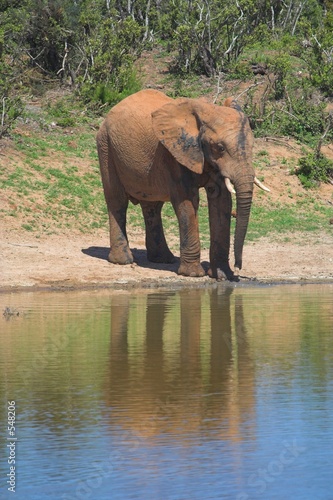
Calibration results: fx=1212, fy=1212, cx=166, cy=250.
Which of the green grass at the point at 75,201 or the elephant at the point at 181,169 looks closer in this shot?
the elephant at the point at 181,169

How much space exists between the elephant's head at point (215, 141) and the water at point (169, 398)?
154 cm

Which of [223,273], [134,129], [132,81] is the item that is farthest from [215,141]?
[132,81]

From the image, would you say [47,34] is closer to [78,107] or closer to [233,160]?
[78,107]

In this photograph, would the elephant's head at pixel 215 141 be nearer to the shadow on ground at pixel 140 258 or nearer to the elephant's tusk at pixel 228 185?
the elephant's tusk at pixel 228 185

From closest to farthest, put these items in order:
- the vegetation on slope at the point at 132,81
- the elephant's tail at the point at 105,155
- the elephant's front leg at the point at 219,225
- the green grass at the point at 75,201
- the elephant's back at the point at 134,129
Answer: the elephant's front leg at the point at 219,225, the elephant's back at the point at 134,129, the elephant's tail at the point at 105,155, the green grass at the point at 75,201, the vegetation on slope at the point at 132,81

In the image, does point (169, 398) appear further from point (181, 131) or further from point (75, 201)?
point (75, 201)

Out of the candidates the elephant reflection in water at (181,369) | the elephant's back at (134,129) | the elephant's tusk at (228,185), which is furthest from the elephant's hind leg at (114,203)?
the elephant's tusk at (228,185)

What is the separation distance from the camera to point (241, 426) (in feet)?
27.7

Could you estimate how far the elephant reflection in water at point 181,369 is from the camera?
8680 millimetres

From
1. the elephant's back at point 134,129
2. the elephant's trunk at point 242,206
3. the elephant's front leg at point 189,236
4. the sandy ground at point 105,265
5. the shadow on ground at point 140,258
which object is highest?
the elephant's back at point 134,129

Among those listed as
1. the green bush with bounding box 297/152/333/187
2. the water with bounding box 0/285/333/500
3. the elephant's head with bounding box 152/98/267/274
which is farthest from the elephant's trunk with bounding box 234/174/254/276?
the green bush with bounding box 297/152/333/187

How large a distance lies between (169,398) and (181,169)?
24.4 ft

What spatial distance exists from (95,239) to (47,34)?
10391 millimetres

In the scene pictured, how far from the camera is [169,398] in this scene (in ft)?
30.9
